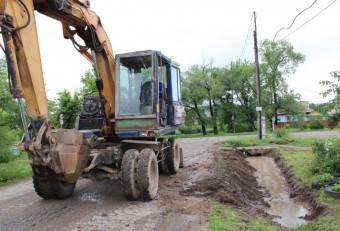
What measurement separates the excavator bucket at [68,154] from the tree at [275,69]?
39.6m

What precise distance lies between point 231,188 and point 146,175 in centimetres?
296

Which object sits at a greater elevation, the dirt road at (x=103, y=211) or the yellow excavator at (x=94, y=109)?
the yellow excavator at (x=94, y=109)

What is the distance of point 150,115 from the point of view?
322 inches

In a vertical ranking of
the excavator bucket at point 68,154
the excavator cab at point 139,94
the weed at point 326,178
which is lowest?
the weed at point 326,178

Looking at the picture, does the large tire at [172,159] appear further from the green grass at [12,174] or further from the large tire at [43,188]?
the green grass at [12,174]

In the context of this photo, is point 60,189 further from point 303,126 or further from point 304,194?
point 303,126

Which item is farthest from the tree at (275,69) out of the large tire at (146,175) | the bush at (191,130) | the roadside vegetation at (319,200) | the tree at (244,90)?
the large tire at (146,175)

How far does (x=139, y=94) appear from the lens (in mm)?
8492

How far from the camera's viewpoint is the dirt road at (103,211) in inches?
242

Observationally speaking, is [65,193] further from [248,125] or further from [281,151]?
[248,125]

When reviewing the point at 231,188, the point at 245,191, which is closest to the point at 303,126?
the point at 245,191

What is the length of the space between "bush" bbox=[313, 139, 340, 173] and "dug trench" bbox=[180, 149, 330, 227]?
29.9 inches

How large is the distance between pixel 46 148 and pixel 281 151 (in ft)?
44.8

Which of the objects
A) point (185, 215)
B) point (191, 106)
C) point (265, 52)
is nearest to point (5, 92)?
point (185, 215)
